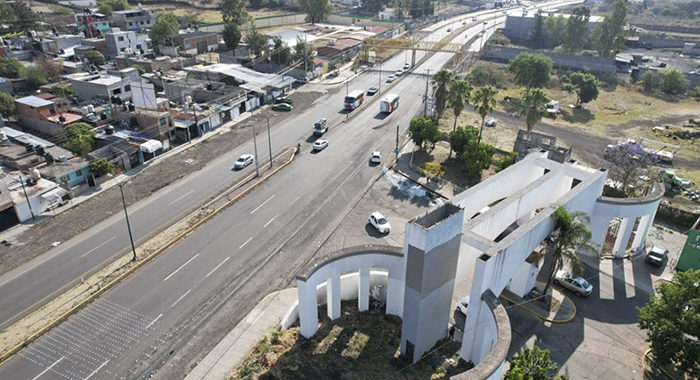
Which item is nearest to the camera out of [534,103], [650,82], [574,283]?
[574,283]

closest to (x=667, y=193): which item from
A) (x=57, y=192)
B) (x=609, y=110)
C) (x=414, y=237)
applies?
(x=609, y=110)

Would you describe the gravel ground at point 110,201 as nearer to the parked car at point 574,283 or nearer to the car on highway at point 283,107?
the car on highway at point 283,107

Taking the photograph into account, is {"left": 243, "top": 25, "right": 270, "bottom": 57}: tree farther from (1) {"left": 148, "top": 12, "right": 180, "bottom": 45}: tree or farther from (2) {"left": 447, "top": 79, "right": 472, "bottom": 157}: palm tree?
(2) {"left": 447, "top": 79, "right": 472, "bottom": 157}: palm tree

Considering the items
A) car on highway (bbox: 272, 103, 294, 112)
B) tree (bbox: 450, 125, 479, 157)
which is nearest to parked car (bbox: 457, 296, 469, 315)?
tree (bbox: 450, 125, 479, 157)

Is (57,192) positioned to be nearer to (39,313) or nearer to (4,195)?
(4,195)

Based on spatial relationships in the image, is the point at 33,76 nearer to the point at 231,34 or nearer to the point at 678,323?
the point at 231,34

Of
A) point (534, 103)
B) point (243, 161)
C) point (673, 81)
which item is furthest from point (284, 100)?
point (673, 81)
